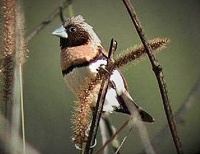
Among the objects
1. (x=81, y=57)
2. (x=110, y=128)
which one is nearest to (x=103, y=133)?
(x=110, y=128)

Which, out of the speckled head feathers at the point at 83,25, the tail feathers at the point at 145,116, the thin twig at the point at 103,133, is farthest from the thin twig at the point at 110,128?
the speckled head feathers at the point at 83,25

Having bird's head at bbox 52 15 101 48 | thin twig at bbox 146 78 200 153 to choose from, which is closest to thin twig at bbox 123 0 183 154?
thin twig at bbox 146 78 200 153

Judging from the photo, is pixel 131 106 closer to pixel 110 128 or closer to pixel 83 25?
pixel 110 128

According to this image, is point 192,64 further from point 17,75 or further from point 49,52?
point 17,75

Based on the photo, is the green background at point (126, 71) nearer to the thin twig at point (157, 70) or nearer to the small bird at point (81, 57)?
the small bird at point (81, 57)

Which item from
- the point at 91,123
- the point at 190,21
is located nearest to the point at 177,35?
the point at 190,21
